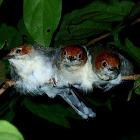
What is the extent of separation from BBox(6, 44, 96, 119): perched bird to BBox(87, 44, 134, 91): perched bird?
1.07 ft

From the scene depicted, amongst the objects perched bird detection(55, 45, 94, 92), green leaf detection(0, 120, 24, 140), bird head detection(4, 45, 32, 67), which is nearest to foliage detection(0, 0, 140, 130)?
bird head detection(4, 45, 32, 67)

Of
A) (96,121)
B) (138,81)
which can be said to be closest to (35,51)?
(138,81)

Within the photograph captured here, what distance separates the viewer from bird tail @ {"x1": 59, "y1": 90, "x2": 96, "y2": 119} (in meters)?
2.13

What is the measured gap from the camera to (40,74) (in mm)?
2193

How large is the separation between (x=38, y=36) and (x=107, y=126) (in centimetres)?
391

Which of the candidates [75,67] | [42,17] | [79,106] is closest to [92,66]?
[75,67]

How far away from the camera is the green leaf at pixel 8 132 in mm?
857

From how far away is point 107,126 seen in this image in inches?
203

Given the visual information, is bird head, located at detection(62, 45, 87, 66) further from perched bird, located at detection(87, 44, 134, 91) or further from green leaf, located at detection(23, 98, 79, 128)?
green leaf, located at detection(23, 98, 79, 128)

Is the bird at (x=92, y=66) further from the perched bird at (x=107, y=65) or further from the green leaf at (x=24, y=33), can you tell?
the green leaf at (x=24, y=33)

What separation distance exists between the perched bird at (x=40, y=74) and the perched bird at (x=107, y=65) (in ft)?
1.07

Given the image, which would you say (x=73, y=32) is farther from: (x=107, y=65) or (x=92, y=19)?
(x=107, y=65)

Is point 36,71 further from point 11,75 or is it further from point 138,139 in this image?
point 138,139

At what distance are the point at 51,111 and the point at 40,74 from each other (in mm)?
502
